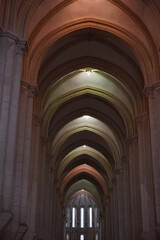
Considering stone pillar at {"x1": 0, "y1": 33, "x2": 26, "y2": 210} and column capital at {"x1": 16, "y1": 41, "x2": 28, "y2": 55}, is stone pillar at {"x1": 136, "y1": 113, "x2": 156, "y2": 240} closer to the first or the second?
stone pillar at {"x1": 0, "y1": 33, "x2": 26, "y2": 210}

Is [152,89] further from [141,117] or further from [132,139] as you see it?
[132,139]

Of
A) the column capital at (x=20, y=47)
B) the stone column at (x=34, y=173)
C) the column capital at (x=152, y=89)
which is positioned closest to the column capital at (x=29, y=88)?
the column capital at (x=20, y=47)

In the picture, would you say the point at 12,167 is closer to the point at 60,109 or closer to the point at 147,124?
the point at 147,124

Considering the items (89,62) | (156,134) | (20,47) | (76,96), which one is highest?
(89,62)

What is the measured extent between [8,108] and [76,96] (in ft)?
40.6

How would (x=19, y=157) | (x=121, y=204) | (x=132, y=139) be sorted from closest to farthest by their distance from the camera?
(x=19, y=157), (x=132, y=139), (x=121, y=204)

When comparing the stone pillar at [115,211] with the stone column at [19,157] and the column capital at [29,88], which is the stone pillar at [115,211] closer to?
the column capital at [29,88]

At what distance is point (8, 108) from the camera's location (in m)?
11.1

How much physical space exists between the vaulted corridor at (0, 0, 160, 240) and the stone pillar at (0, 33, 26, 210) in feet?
0.09

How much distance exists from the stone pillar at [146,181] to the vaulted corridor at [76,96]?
0.04 metres

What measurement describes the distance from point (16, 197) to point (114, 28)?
27.4 feet

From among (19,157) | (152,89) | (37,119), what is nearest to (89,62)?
(37,119)

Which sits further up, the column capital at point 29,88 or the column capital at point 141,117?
the column capital at point 141,117

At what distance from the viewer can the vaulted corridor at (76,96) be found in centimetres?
1188
